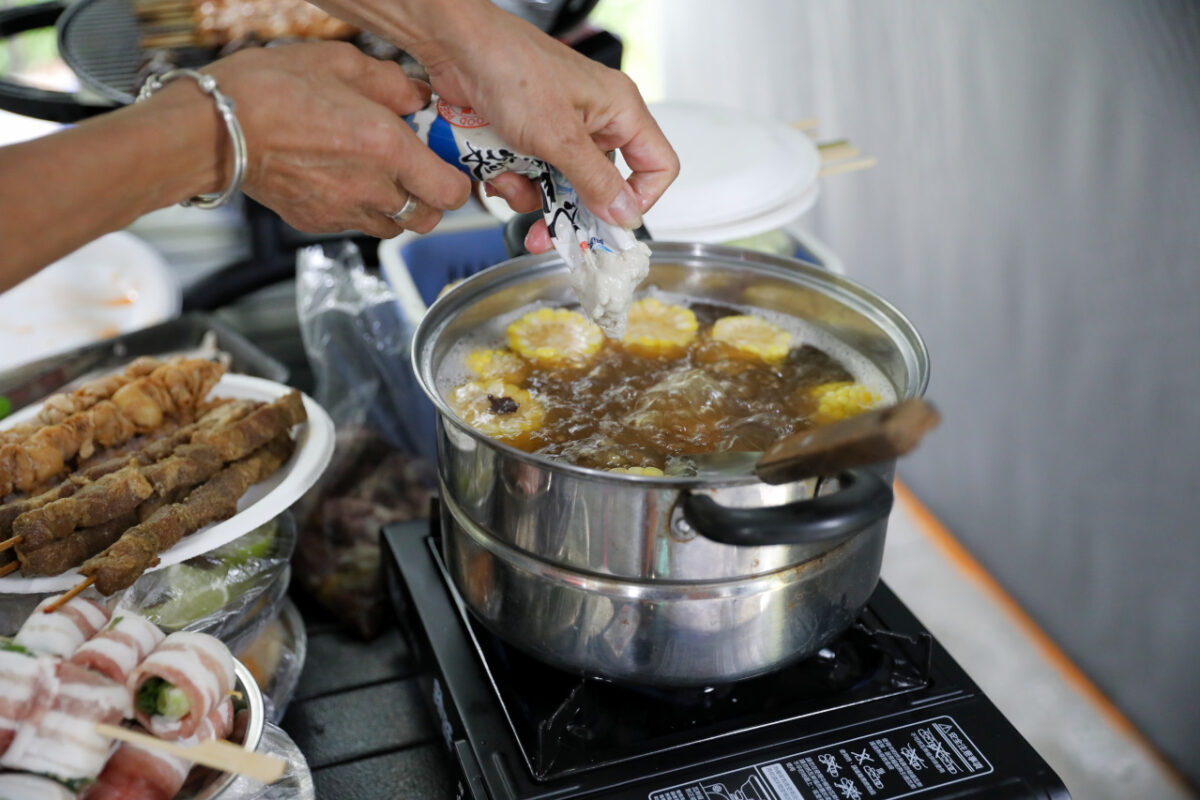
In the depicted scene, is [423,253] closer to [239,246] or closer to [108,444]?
[108,444]

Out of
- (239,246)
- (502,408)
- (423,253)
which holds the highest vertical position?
(502,408)

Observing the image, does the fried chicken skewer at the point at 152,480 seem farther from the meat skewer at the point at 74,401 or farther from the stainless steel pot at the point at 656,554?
the stainless steel pot at the point at 656,554

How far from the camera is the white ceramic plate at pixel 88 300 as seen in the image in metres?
2.34

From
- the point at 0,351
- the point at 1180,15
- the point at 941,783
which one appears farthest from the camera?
the point at 0,351

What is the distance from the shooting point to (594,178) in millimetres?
1174

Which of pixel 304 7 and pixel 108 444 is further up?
pixel 304 7

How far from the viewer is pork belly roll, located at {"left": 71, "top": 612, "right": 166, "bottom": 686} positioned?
923 millimetres

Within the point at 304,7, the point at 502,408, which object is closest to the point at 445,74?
the point at 502,408

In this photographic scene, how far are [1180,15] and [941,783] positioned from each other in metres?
1.40

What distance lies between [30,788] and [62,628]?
0.54 feet

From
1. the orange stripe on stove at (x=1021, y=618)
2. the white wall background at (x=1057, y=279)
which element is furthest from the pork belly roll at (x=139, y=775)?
the orange stripe on stove at (x=1021, y=618)

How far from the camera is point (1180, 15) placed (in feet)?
5.40

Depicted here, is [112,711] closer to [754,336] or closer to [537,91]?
[537,91]

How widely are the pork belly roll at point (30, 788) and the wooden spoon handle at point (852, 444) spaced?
0.72 meters
